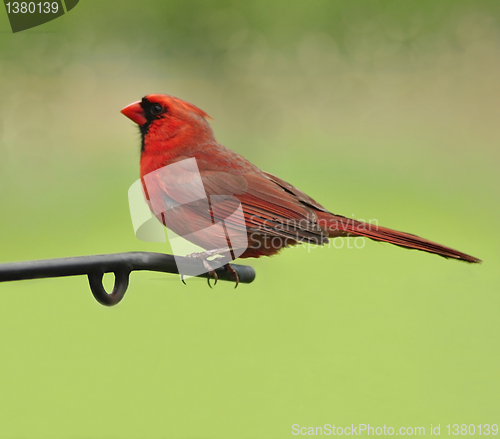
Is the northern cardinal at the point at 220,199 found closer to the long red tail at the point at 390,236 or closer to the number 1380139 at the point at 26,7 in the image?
the long red tail at the point at 390,236

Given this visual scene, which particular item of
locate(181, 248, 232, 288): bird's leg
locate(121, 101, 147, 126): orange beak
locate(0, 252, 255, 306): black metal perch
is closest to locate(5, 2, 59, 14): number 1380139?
locate(121, 101, 147, 126): orange beak

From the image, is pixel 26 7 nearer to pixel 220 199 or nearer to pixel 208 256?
pixel 220 199

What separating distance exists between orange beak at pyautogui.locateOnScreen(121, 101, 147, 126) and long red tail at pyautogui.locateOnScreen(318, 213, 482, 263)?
0.77 meters

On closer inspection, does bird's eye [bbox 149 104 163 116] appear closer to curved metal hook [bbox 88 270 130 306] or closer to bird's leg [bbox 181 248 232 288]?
bird's leg [bbox 181 248 232 288]

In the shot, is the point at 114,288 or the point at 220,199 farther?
the point at 220,199

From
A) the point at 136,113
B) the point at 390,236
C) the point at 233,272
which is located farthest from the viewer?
the point at 136,113

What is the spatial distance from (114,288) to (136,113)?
1.13m

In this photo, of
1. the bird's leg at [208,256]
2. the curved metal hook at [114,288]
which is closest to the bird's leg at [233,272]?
the bird's leg at [208,256]

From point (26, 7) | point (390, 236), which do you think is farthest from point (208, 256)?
point (26, 7)

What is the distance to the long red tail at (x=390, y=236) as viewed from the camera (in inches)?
72.4

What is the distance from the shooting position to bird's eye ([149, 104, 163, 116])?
7.13 feet

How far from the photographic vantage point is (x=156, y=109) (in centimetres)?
218

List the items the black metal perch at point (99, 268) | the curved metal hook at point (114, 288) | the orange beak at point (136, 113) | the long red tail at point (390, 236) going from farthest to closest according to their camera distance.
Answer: the orange beak at point (136, 113) → the long red tail at point (390, 236) → the curved metal hook at point (114, 288) → the black metal perch at point (99, 268)

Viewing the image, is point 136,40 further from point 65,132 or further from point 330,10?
point 330,10
